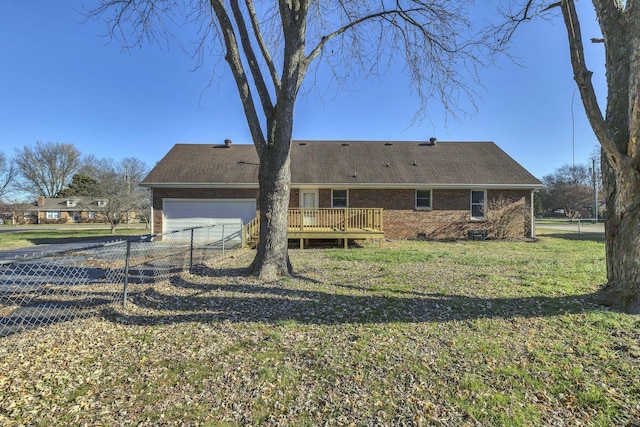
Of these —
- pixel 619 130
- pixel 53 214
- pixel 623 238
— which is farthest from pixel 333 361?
pixel 53 214

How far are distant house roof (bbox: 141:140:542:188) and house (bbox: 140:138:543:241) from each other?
0.05 m

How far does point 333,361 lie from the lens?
312 cm

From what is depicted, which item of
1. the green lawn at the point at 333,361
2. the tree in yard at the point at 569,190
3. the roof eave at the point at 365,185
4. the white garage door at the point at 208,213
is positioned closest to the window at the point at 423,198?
the roof eave at the point at 365,185

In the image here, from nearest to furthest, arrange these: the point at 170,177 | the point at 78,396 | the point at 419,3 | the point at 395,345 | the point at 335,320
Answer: the point at 78,396
the point at 395,345
the point at 335,320
the point at 419,3
the point at 170,177

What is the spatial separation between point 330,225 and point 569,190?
5084cm

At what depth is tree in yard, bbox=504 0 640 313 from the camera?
4043mm

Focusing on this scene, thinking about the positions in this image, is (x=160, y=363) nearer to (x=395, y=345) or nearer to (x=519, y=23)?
(x=395, y=345)

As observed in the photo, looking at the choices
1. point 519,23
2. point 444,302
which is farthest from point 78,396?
point 519,23

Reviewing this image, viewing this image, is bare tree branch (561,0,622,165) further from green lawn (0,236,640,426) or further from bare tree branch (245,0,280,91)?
bare tree branch (245,0,280,91)

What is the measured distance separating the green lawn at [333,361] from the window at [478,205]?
403 inches

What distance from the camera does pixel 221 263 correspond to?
8.55 m

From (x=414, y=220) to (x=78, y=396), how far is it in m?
14.1

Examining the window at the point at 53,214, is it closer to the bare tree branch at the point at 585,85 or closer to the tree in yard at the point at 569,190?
the bare tree branch at the point at 585,85

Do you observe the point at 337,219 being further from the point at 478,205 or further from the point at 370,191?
the point at 478,205
